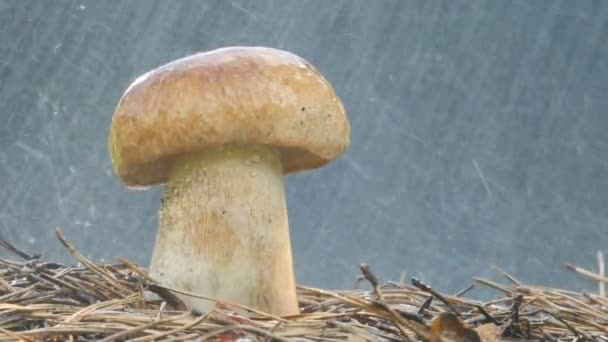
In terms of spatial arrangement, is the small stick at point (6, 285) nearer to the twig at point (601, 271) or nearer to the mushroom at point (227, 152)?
the mushroom at point (227, 152)

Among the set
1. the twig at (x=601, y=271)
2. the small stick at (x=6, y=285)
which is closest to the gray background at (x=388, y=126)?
the twig at (x=601, y=271)

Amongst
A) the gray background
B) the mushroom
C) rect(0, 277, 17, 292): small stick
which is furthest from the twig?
the gray background

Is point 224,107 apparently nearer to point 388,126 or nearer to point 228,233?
point 228,233

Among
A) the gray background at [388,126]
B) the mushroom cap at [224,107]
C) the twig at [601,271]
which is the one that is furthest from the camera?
the gray background at [388,126]

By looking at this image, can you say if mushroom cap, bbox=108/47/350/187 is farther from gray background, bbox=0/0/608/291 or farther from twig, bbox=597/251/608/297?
gray background, bbox=0/0/608/291

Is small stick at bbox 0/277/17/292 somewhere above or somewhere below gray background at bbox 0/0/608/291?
below

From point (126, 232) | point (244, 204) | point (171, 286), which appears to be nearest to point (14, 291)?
point (171, 286)

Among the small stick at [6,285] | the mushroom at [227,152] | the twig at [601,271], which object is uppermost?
the mushroom at [227,152]

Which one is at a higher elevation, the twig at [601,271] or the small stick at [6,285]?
the twig at [601,271]

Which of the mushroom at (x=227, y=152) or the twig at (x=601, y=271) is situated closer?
the mushroom at (x=227, y=152)
